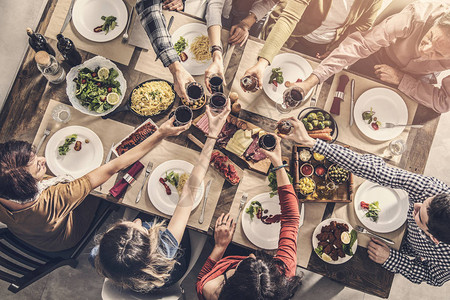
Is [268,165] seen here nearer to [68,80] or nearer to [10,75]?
[68,80]

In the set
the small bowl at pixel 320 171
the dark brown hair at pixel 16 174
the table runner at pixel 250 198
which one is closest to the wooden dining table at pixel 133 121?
the table runner at pixel 250 198

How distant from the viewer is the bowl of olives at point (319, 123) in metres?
2.16

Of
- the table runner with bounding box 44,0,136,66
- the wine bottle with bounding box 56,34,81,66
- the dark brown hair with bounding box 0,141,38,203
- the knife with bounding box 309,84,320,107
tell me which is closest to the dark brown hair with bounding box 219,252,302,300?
the knife with bounding box 309,84,320,107

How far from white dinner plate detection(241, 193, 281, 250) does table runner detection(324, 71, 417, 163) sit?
76 centimetres

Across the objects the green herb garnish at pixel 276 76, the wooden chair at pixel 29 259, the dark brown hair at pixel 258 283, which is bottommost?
the wooden chair at pixel 29 259

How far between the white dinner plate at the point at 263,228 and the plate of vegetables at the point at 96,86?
4.19 feet

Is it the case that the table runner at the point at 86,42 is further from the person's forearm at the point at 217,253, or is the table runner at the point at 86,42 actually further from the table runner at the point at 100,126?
the person's forearm at the point at 217,253

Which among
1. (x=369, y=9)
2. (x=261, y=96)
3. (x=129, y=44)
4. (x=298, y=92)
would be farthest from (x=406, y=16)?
(x=129, y=44)

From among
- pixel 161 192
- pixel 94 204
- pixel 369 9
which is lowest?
pixel 94 204

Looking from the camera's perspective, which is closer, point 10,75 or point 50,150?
point 50,150

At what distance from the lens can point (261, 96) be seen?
2252 mm

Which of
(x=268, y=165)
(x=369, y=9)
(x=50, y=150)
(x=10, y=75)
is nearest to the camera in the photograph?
(x=50, y=150)

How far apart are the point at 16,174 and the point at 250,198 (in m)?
1.55

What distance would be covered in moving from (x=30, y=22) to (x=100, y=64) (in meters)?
1.94
